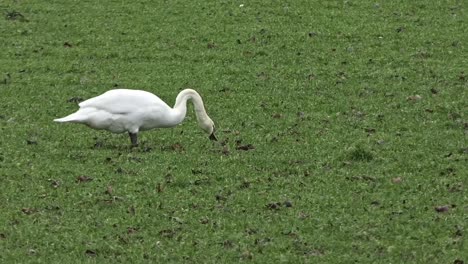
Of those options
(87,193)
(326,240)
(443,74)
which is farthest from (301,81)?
(326,240)

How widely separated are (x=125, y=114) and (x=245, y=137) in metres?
1.90

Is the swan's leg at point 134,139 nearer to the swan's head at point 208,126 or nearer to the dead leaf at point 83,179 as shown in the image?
the swan's head at point 208,126

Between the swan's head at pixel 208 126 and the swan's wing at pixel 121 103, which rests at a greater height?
the swan's wing at pixel 121 103

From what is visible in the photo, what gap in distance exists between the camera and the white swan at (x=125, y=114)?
15.4m

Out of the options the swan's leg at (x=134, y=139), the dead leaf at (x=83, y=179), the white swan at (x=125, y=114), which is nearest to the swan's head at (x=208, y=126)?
the white swan at (x=125, y=114)

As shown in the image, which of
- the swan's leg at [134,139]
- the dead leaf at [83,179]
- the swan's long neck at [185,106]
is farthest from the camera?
the swan's long neck at [185,106]

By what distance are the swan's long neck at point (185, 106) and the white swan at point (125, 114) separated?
0.12 metres

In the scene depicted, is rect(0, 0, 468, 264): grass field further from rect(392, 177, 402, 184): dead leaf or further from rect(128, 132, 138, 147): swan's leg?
rect(128, 132, 138, 147): swan's leg

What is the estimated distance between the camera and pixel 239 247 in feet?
37.0

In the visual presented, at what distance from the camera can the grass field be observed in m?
11.6

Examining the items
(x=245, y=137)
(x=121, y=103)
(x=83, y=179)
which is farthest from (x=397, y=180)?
(x=121, y=103)

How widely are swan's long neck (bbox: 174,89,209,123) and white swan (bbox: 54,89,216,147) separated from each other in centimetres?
12

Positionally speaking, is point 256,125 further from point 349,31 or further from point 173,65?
point 349,31

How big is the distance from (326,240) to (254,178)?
2.60m
